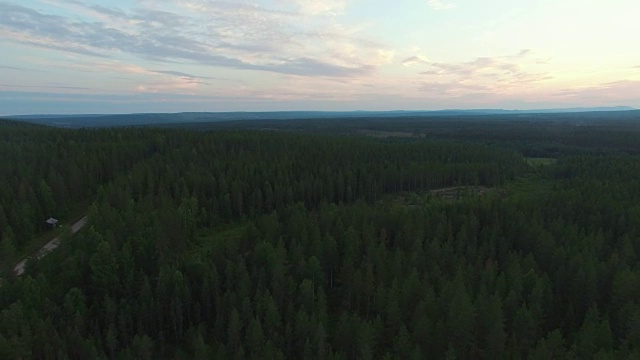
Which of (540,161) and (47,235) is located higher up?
(540,161)

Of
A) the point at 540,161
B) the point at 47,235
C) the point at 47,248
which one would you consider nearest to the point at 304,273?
the point at 47,248

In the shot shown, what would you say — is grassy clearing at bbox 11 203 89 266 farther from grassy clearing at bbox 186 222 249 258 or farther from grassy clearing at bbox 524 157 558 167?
grassy clearing at bbox 524 157 558 167

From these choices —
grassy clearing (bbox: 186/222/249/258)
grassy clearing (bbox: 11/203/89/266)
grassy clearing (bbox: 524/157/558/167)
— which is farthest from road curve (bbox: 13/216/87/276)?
grassy clearing (bbox: 524/157/558/167)

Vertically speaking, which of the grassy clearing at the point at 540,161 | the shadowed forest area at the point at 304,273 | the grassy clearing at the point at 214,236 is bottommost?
the grassy clearing at the point at 214,236

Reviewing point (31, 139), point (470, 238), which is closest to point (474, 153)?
point (470, 238)

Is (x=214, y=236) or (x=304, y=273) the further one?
(x=214, y=236)

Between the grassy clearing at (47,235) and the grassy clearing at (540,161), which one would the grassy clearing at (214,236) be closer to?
the grassy clearing at (47,235)

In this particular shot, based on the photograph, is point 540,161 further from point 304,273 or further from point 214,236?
point 304,273

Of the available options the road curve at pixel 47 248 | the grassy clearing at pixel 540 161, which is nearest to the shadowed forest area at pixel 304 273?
the road curve at pixel 47 248

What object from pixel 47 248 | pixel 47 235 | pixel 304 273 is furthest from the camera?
pixel 47 235
